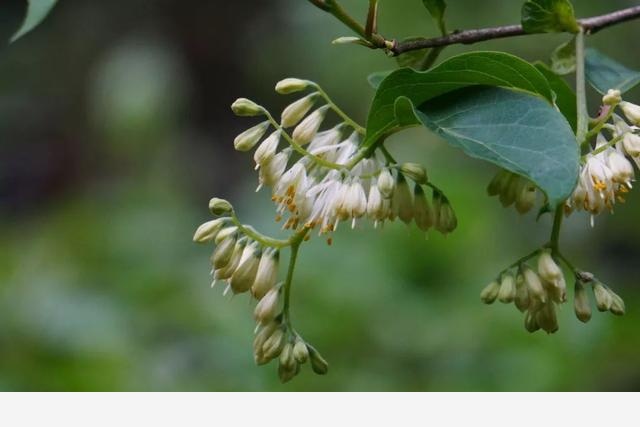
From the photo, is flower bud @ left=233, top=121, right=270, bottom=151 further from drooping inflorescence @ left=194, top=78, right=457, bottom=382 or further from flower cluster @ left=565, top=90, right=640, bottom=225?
flower cluster @ left=565, top=90, right=640, bottom=225

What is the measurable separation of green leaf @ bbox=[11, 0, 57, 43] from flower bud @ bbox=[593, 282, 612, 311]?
3.08ft

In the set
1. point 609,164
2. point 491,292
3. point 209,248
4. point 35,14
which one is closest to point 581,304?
point 491,292

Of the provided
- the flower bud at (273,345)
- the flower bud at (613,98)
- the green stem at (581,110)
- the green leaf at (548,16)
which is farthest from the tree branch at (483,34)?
the flower bud at (273,345)

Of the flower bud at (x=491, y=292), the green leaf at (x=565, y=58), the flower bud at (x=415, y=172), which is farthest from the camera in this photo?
the green leaf at (x=565, y=58)

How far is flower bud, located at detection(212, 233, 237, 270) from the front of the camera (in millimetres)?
1566

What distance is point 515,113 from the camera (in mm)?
1350

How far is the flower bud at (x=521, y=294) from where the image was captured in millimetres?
1549

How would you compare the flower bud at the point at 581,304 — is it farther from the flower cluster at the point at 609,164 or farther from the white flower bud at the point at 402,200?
the white flower bud at the point at 402,200

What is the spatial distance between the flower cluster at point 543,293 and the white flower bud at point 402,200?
0.18 m

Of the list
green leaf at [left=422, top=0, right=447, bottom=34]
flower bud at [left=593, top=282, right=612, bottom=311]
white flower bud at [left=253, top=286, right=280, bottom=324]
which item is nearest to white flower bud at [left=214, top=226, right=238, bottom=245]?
white flower bud at [left=253, top=286, right=280, bottom=324]

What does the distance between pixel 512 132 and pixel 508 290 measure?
13.3 inches

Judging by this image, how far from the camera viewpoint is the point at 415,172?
1.48 m

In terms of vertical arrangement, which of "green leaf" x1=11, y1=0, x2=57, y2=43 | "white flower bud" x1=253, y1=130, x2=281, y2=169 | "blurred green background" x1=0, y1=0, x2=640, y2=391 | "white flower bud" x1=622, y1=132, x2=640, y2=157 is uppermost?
"green leaf" x1=11, y1=0, x2=57, y2=43

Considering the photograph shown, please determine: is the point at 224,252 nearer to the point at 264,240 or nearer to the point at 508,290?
the point at 264,240
